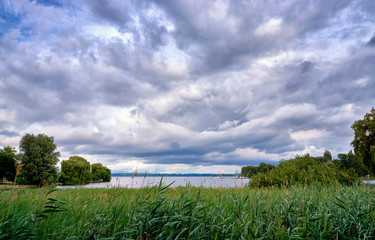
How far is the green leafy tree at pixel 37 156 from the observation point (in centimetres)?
3328

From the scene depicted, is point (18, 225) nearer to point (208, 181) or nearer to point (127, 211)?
point (127, 211)

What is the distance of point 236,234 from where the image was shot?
14.5 ft

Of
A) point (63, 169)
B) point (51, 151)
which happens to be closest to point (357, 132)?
point (51, 151)

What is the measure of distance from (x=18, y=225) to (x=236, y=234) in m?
4.07

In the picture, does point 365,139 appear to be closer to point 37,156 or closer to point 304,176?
point 304,176

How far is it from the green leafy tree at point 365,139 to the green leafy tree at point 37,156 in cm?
4664

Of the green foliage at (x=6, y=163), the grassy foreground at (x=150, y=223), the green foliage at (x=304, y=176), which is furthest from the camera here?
the green foliage at (x=6, y=163)

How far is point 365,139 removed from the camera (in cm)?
3291

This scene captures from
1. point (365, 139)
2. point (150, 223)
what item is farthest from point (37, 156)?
point (365, 139)

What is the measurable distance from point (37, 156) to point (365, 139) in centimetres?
5044

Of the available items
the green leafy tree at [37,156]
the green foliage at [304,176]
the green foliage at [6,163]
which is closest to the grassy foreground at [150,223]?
the green foliage at [304,176]

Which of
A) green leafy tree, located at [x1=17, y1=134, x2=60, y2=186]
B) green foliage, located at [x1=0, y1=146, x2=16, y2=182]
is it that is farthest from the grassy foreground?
green foliage, located at [x1=0, y1=146, x2=16, y2=182]

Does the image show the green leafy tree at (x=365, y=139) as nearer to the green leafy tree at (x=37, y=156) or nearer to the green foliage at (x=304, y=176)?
the green foliage at (x=304, y=176)

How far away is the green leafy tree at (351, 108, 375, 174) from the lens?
32.3m
